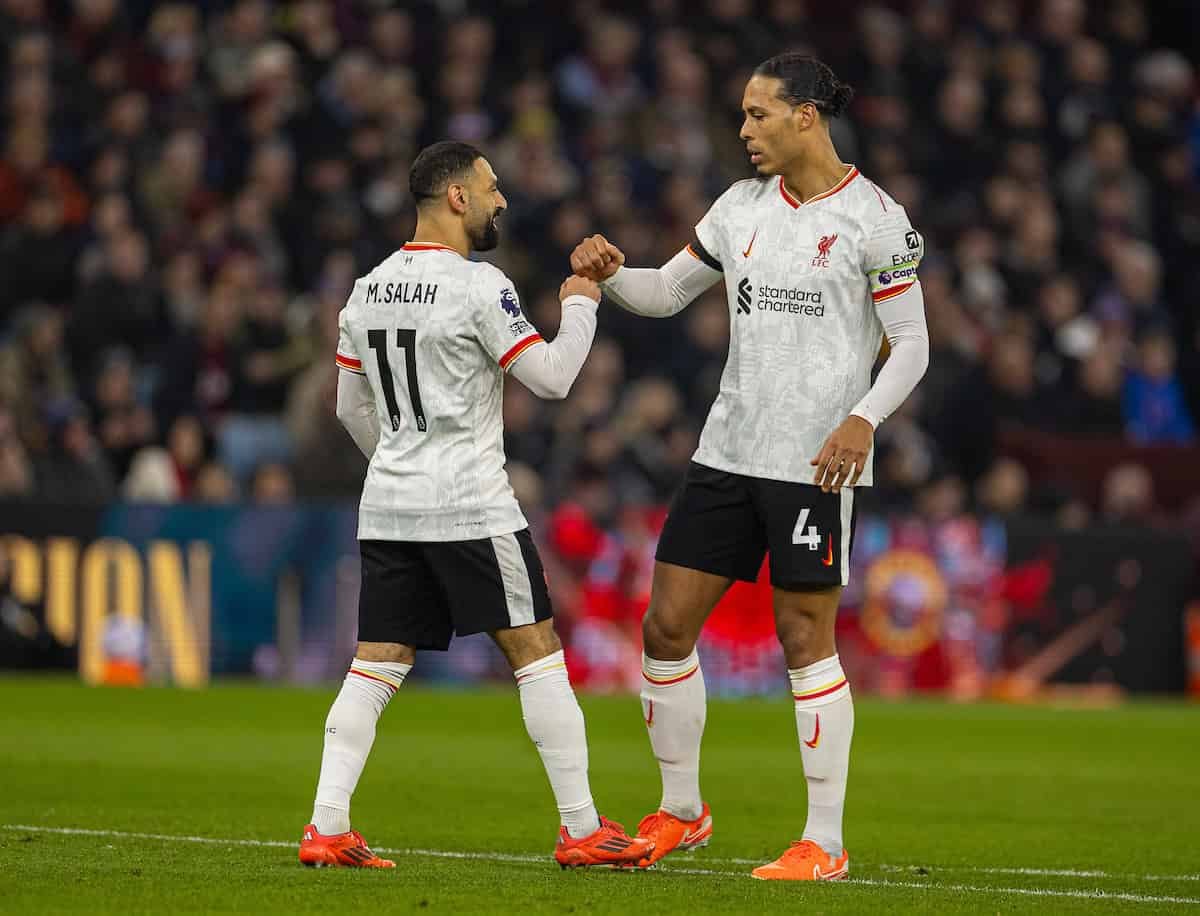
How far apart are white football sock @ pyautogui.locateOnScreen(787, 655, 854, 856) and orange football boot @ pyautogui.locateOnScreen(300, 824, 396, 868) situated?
1425mm

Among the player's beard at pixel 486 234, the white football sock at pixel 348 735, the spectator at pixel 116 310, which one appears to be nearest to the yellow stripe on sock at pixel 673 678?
the white football sock at pixel 348 735

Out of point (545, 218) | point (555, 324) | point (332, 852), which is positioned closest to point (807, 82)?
point (332, 852)

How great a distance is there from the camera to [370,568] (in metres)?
7.04

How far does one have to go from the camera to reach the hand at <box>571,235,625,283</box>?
7.32 m

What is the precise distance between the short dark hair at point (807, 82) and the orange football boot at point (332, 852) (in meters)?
2.74

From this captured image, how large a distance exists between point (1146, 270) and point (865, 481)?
1370 cm

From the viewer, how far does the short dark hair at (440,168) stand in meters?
7.00

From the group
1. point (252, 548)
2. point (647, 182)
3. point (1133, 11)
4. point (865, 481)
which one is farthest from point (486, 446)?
point (1133, 11)

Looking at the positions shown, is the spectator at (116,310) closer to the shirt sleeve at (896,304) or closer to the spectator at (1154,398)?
A: the spectator at (1154,398)

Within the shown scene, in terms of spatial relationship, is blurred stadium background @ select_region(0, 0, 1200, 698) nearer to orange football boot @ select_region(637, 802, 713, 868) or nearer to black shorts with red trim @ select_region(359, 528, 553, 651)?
orange football boot @ select_region(637, 802, 713, 868)

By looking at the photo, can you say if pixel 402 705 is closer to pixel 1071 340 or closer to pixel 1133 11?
pixel 1071 340

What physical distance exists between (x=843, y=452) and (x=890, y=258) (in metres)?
0.65

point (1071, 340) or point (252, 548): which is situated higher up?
point (1071, 340)

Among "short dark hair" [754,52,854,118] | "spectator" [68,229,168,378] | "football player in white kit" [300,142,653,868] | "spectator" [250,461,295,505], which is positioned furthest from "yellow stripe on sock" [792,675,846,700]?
"spectator" [68,229,168,378]
